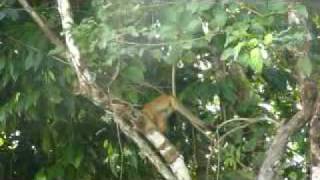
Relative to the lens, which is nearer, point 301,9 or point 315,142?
point 301,9

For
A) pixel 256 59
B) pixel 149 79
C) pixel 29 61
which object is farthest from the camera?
pixel 149 79

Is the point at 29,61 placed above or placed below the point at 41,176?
above

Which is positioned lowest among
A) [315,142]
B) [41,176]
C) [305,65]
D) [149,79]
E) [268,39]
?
[41,176]

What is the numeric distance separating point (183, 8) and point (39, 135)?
4.59 ft

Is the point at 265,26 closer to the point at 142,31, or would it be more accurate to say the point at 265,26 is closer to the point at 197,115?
the point at 142,31

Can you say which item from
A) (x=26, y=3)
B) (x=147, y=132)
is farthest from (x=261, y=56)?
(x=26, y=3)

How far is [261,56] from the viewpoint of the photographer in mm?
1953

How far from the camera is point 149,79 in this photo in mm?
2941

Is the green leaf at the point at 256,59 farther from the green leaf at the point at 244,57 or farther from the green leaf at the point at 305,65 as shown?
the green leaf at the point at 305,65

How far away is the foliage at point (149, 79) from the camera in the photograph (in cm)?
217

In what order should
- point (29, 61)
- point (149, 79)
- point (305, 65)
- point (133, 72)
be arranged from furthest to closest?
point (149, 79) → point (29, 61) → point (133, 72) → point (305, 65)

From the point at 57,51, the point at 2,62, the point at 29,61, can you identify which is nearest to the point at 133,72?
the point at 57,51

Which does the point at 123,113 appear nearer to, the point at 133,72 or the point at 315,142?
the point at 133,72

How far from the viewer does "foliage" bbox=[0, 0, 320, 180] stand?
217 centimetres
